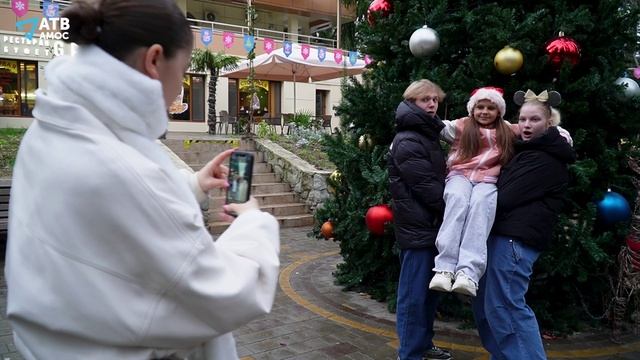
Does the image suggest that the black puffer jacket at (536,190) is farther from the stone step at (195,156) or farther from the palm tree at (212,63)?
the palm tree at (212,63)

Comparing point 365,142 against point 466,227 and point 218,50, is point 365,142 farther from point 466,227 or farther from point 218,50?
point 218,50

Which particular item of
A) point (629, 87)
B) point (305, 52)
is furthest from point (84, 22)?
point (305, 52)

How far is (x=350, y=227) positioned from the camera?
5.09 m

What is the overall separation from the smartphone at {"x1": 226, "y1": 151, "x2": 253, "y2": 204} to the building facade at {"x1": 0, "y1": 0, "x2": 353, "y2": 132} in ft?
40.2

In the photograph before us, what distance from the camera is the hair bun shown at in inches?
43.4

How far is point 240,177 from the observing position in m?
1.42

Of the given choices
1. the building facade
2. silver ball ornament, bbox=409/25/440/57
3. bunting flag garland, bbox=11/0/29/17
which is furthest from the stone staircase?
bunting flag garland, bbox=11/0/29/17

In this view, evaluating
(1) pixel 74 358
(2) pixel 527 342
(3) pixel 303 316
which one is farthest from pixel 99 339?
(3) pixel 303 316

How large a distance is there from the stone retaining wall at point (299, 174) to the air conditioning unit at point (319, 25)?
22.2 m

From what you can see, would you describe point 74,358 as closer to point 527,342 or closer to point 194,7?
point 527,342

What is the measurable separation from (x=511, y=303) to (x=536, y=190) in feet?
2.21

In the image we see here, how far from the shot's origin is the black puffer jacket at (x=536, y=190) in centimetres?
306

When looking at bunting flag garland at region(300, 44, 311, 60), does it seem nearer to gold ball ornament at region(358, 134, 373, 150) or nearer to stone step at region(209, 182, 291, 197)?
stone step at region(209, 182, 291, 197)

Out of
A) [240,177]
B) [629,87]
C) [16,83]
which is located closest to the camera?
[240,177]
